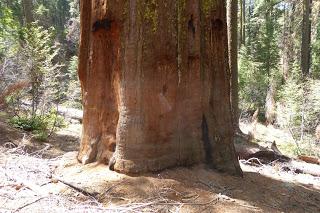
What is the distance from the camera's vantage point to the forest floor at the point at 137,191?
11.2 ft

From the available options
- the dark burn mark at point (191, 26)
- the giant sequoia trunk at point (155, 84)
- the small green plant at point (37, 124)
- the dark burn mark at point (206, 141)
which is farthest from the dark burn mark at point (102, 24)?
the small green plant at point (37, 124)

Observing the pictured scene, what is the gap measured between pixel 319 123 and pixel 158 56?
32.5 ft

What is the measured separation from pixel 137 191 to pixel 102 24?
69.8 inches

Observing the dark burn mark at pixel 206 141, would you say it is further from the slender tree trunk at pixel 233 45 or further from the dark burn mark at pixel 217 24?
the slender tree trunk at pixel 233 45

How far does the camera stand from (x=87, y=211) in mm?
3213

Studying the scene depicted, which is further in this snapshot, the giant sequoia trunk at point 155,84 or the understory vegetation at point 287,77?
the understory vegetation at point 287,77

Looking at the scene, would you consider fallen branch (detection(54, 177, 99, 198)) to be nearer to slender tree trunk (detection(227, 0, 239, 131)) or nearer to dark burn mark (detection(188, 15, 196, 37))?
dark burn mark (detection(188, 15, 196, 37))

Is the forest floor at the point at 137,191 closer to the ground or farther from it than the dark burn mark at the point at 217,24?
closer to the ground

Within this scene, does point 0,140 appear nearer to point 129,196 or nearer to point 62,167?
point 62,167

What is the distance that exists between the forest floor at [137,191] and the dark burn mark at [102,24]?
4.76 feet

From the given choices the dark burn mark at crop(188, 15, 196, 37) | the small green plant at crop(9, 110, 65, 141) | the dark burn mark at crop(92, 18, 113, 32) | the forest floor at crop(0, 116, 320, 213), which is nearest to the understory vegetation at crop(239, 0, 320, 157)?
the small green plant at crop(9, 110, 65, 141)

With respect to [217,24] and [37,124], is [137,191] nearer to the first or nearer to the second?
[217,24]

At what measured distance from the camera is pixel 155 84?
404cm

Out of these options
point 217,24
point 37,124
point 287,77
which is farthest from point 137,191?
point 287,77
